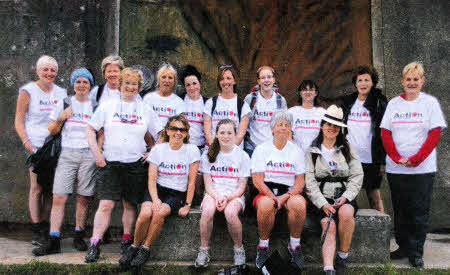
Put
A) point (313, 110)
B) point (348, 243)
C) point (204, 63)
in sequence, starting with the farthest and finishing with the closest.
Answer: point (204, 63) → point (313, 110) → point (348, 243)

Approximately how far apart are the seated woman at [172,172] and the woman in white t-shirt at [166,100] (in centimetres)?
37

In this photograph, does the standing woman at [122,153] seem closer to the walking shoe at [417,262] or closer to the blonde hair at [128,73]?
the blonde hair at [128,73]

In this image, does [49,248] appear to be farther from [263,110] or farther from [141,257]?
[263,110]

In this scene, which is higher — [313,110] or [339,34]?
[339,34]

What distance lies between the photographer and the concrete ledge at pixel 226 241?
4.32 metres

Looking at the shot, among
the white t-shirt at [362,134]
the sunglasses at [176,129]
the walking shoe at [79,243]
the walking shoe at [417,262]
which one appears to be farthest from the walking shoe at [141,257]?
the walking shoe at [417,262]

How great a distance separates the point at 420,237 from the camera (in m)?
4.37

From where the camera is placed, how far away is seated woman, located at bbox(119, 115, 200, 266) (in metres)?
4.23

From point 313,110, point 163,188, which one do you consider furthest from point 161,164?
point 313,110

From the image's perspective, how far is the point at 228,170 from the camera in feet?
14.2

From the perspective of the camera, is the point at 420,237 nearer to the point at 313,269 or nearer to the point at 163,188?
the point at 313,269

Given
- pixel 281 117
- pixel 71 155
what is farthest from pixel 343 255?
pixel 71 155

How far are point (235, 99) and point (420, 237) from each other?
224cm

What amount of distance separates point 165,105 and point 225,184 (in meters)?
1.06
